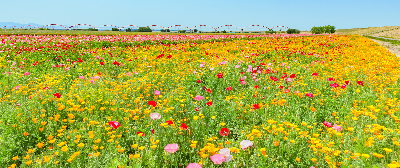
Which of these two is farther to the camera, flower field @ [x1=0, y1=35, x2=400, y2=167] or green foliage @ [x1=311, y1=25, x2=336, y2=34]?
green foliage @ [x1=311, y1=25, x2=336, y2=34]

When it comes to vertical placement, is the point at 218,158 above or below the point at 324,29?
below

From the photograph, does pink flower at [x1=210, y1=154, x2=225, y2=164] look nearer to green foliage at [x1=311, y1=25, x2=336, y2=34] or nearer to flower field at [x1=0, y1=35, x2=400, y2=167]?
flower field at [x1=0, y1=35, x2=400, y2=167]

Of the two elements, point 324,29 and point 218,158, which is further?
point 324,29

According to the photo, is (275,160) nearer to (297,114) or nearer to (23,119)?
(297,114)

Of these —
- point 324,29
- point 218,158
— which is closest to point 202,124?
point 218,158

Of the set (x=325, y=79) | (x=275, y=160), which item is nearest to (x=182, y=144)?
(x=275, y=160)

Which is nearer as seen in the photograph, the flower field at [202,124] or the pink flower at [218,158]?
the pink flower at [218,158]

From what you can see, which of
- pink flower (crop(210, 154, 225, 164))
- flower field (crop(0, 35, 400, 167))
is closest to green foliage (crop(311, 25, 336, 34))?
flower field (crop(0, 35, 400, 167))

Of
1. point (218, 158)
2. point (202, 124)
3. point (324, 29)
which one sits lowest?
point (202, 124)

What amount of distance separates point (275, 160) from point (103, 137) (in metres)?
2.46

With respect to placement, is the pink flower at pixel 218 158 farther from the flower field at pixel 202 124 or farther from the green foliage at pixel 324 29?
the green foliage at pixel 324 29

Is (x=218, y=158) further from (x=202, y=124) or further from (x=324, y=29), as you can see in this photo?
(x=324, y=29)

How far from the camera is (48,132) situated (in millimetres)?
3438

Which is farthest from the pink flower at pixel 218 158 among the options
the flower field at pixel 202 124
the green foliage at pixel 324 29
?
the green foliage at pixel 324 29
